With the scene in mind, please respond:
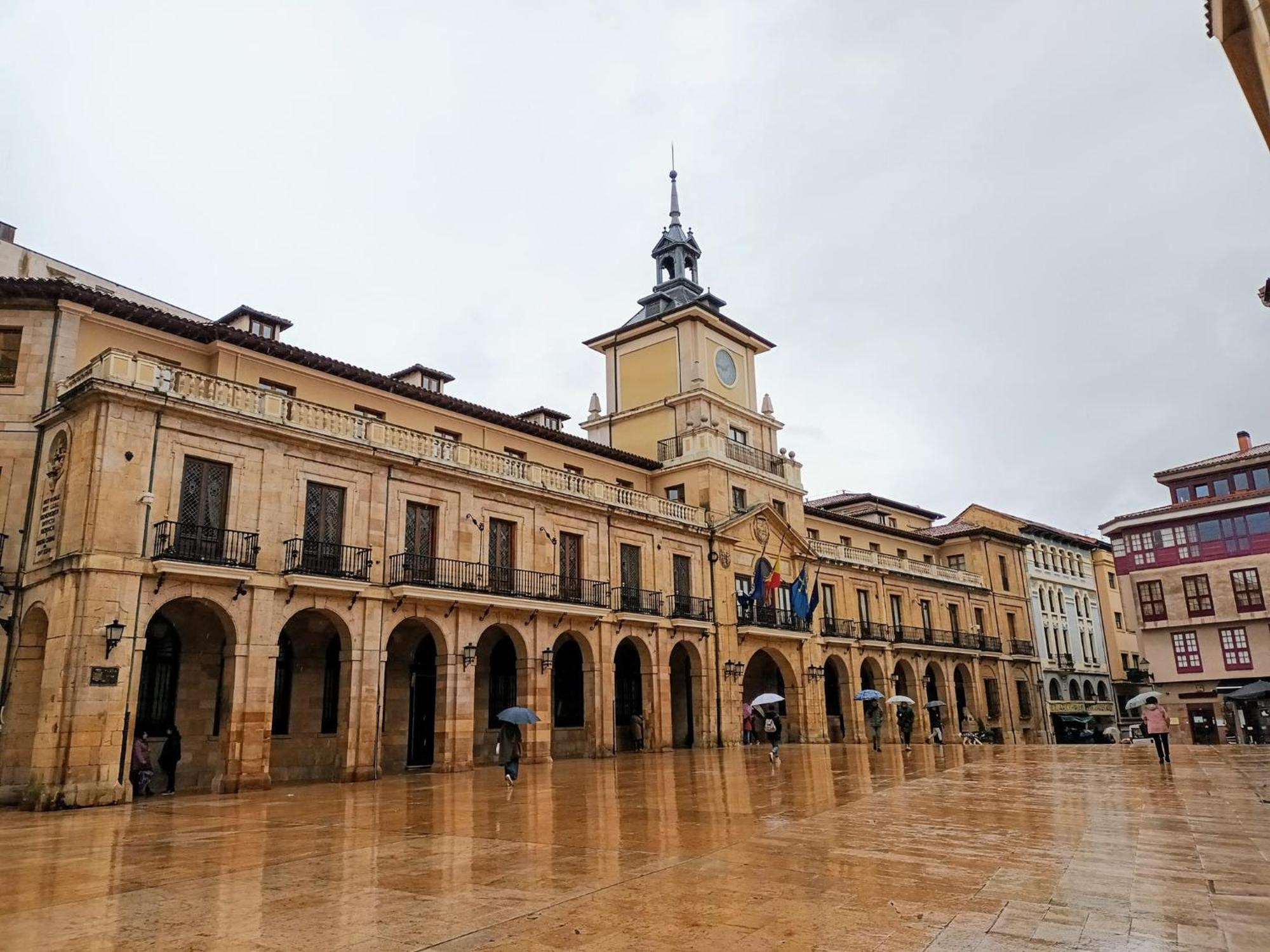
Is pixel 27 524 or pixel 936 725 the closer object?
pixel 27 524

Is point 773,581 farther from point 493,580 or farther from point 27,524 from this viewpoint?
point 27,524

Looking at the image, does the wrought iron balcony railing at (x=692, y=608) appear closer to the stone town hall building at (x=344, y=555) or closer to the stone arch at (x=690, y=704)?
the stone town hall building at (x=344, y=555)

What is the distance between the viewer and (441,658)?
2312cm

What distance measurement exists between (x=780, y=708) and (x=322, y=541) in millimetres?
23096

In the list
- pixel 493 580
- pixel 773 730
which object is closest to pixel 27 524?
pixel 493 580

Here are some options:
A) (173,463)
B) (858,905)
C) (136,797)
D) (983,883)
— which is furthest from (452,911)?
(173,463)

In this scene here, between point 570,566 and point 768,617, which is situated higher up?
point 570,566

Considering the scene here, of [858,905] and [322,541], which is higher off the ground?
[322,541]

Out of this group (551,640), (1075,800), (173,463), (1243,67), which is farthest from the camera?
(551,640)

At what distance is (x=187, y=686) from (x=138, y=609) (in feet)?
12.2

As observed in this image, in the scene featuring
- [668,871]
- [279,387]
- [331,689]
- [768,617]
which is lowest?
[668,871]

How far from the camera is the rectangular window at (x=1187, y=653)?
41.3 m

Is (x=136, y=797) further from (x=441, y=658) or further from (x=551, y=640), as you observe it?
(x=551, y=640)

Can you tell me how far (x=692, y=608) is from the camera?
104 ft
